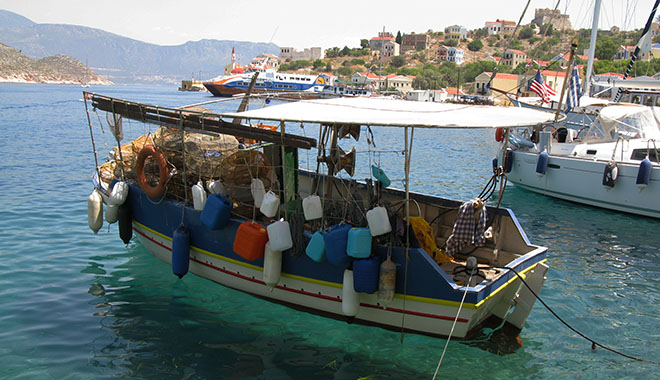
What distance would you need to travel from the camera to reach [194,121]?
7.99 m

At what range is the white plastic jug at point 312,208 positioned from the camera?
675 centimetres

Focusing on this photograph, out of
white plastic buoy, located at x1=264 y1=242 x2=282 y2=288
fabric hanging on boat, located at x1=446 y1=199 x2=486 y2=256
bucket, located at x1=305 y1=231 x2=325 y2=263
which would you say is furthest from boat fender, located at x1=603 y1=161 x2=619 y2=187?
white plastic buoy, located at x1=264 y1=242 x2=282 y2=288

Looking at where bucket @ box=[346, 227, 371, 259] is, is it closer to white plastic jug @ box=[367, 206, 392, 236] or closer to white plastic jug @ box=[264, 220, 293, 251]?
white plastic jug @ box=[367, 206, 392, 236]

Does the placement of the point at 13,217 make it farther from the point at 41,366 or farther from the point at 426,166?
the point at 426,166

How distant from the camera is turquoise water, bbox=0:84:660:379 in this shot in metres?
6.43

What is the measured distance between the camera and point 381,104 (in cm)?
784

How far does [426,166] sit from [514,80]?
70.6 metres

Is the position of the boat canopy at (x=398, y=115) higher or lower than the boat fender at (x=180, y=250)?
higher

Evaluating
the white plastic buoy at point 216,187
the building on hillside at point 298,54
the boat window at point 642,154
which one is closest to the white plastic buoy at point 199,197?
the white plastic buoy at point 216,187

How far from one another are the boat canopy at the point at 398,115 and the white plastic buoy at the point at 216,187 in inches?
58.8

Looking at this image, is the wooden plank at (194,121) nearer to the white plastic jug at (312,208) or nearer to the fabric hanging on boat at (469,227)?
the white plastic jug at (312,208)

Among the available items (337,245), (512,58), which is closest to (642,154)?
(337,245)

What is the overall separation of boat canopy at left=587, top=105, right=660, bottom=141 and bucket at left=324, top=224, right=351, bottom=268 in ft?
44.9

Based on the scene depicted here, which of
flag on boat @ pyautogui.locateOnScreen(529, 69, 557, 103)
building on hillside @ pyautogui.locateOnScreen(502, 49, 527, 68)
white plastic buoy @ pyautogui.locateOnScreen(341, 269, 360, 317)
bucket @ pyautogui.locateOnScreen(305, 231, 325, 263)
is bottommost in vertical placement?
white plastic buoy @ pyautogui.locateOnScreen(341, 269, 360, 317)
